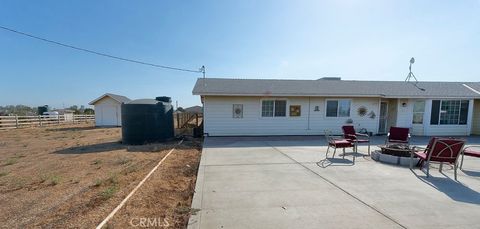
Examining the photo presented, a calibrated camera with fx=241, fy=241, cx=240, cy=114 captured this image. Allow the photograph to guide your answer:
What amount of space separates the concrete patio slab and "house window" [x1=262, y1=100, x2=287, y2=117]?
6261 mm

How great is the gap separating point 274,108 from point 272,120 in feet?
2.23

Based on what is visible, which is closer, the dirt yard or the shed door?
the dirt yard

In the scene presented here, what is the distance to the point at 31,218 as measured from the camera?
3768mm

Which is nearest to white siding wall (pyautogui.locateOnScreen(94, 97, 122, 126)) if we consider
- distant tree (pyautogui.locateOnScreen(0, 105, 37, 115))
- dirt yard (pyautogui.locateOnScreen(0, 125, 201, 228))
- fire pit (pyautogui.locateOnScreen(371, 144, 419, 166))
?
dirt yard (pyautogui.locateOnScreen(0, 125, 201, 228))

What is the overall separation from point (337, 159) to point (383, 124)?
886 cm

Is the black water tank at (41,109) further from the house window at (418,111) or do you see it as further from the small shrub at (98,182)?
the house window at (418,111)

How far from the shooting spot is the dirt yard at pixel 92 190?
3.71 m

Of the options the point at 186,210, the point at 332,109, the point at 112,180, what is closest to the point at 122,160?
the point at 112,180

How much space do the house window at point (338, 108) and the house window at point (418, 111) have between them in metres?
3.90

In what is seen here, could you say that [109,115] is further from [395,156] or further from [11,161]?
[395,156]

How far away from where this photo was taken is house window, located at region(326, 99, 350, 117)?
1380 centimetres

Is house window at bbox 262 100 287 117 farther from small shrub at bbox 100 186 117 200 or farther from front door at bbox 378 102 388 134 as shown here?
small shrub at bbox 100 186 117 200

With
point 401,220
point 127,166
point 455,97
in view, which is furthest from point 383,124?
point 127,166

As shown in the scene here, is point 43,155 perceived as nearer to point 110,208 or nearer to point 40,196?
point 40,196
